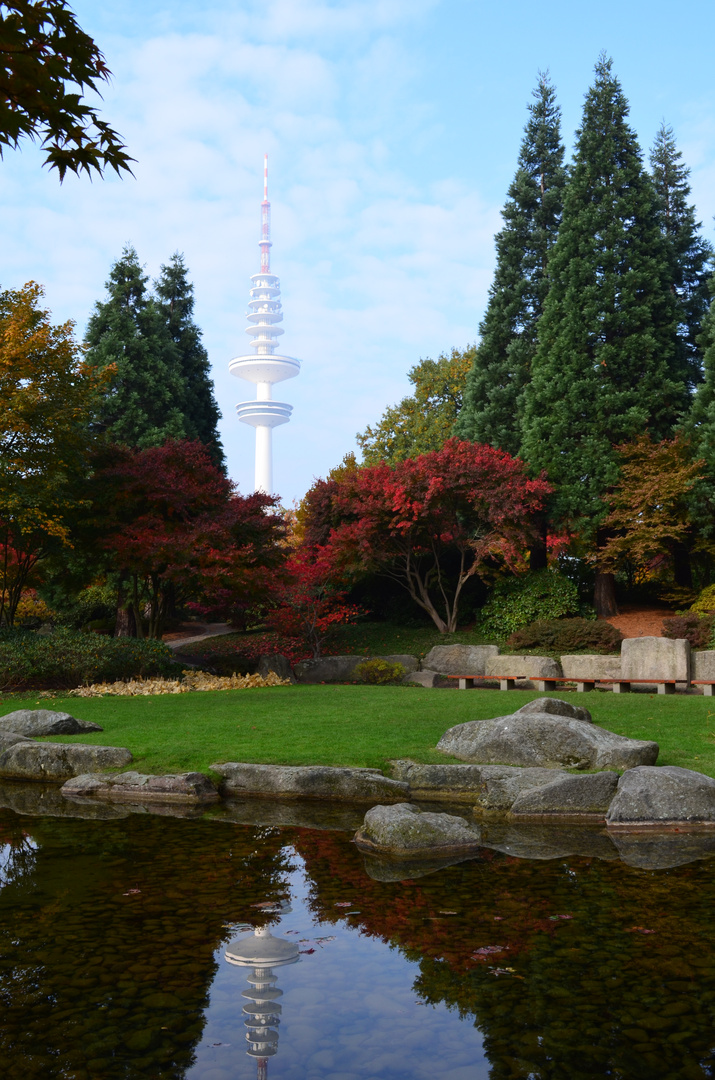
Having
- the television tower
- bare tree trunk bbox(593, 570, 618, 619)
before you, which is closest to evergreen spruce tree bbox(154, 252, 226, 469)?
bare tree trunk bbox(593, 570, 618, 619)

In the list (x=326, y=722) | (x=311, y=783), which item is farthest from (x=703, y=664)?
(x=311, y=783)

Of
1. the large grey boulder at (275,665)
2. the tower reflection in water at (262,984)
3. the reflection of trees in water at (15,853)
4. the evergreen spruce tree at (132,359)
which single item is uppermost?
the evergreen spruce tree at (132,359)

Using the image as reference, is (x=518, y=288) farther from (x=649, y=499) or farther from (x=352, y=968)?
(x=352, y=968)

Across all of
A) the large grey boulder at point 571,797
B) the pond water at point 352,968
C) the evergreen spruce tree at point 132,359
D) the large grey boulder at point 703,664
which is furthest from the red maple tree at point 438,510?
the pond water at point 352,968

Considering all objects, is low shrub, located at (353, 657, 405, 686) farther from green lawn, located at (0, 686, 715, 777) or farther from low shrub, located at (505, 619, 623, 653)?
low shrub, located at (505, 619, 623, 653)

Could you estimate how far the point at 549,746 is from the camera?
818 centimetres

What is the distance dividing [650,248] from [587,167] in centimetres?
304

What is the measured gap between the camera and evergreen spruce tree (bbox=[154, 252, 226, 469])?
3294 cm

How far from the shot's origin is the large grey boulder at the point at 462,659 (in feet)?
64.6

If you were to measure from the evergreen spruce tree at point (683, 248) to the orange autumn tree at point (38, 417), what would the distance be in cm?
1640

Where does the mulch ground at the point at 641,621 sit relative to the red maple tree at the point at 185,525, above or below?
below

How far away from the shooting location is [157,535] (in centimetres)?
1691

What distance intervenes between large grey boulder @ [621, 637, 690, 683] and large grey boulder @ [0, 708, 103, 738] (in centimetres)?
1067

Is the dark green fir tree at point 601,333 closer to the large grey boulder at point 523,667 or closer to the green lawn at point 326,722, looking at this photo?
the large grey boulder at point 523,667
